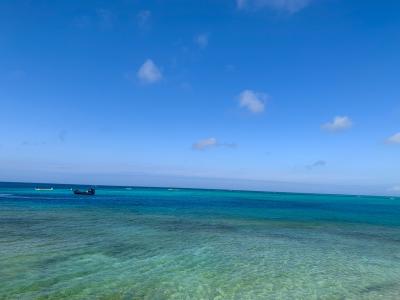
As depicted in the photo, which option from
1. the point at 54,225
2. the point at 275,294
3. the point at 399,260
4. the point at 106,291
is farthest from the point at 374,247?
the point at 54,225

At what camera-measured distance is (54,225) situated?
83.3 feet

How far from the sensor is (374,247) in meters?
21.5

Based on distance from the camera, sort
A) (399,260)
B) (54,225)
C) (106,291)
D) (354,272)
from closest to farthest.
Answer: (106,291)
(354,272)
(399,260)
(54,225)

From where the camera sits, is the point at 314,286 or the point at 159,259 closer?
the point at 314,286

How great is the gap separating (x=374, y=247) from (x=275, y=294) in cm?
1395

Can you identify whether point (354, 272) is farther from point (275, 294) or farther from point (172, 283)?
point (172, 283)

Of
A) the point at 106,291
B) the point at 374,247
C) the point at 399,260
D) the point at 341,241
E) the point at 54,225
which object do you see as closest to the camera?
the point at 106,291

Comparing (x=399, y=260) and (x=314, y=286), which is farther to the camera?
(x=399, y=260)

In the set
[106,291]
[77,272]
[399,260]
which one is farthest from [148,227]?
[399,260]

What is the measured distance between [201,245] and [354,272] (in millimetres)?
8404

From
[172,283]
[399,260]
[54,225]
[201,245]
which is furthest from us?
[54,225]

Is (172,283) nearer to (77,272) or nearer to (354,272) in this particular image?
(77,272)

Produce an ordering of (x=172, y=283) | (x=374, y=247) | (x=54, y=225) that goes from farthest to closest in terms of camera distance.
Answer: (x=54, y=225) < (x=374, y=247) < (x=172, y=283)

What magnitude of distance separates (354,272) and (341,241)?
9.65m
